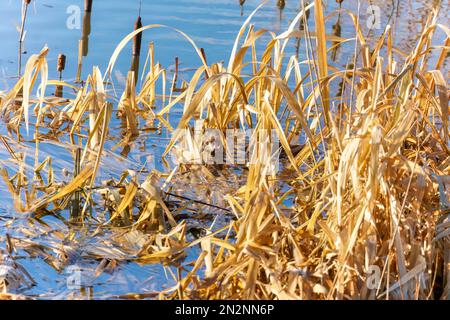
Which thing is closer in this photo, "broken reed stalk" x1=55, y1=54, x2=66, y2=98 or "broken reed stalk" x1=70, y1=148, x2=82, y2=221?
"broken reed stalk" x1=70, y1=148, x2=82, y2=221

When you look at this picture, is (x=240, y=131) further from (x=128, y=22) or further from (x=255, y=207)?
(x=128, y=22)

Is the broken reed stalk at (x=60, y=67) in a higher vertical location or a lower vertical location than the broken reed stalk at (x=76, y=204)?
higher

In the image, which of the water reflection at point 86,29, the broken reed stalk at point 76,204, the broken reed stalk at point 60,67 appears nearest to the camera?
the broken reed stalk at point 76,204

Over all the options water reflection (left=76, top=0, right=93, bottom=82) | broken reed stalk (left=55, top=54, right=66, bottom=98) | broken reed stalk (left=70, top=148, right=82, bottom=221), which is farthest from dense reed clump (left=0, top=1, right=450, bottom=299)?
water reflection (left=76, top=0, right=93, bottom=82)

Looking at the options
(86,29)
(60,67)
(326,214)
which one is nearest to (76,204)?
(326,214)

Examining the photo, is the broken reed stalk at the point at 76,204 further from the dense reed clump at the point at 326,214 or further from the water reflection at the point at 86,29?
the water reflection at the point at 86,29

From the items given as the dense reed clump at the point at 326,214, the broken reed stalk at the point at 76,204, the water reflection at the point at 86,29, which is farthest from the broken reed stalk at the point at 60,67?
the broken reed stalk at the point at 76,204

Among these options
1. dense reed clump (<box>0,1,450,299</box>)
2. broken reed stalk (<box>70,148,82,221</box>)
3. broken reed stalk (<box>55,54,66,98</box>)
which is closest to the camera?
dense reed clump (<box>0,1,450,299</box>)

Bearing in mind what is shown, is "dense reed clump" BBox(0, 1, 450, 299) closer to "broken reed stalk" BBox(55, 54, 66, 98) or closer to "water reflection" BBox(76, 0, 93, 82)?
"broken reed stalk" BBox(55, 54, 66, 98)

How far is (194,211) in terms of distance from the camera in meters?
2.50

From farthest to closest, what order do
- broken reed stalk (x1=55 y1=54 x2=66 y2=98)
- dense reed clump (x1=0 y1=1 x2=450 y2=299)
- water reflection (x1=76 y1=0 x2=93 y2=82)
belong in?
water reflection (x1=76 y1=0 x2=93 y2=82) < broken reed stalk (x1=55 y1=54 x2=66 y2=98) < dense reed clump (x1=0 y1=1 x2=450 y2=299)

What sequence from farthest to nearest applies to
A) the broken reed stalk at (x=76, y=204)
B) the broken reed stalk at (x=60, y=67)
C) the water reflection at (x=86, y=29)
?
the water reflection at (x=86, y=29)
the broken reed stalk at (x=60, y=67)
the broken reed stalk at (x=76, y=204)
